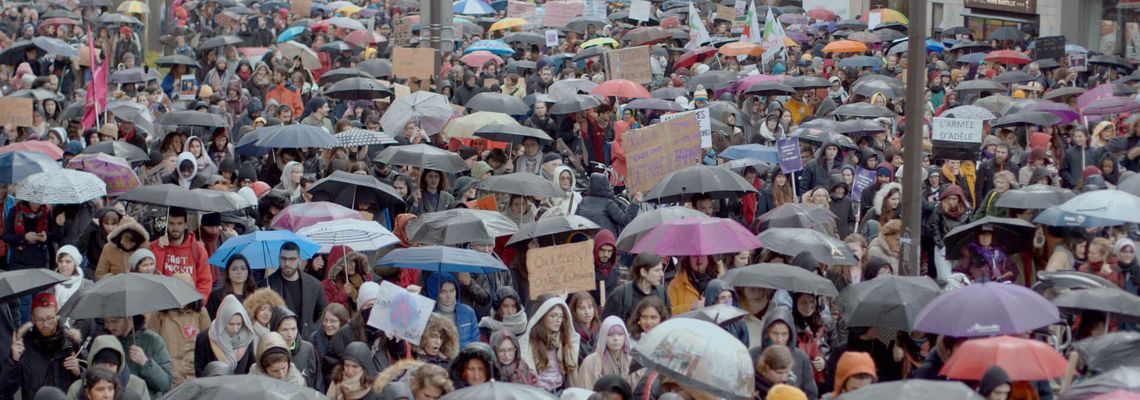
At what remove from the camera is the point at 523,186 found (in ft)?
46.1

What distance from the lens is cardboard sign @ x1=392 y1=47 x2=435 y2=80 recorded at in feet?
69.2

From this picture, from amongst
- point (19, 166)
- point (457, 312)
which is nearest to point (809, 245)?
point (457, 312)

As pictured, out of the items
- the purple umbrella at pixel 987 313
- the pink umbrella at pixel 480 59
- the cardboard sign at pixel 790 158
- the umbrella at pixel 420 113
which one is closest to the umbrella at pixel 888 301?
the purple umbrella at pixel 987 313

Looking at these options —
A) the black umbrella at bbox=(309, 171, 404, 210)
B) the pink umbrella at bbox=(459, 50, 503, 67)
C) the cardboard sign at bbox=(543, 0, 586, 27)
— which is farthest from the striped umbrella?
the cardboard sign at bbox=(543, 0, 586, 27)

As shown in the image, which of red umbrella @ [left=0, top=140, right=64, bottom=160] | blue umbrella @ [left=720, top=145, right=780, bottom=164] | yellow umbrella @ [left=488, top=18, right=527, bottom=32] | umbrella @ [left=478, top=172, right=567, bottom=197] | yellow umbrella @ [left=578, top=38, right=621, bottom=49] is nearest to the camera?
umbrella @ [left=478, top=172, right=567, bottom=197]

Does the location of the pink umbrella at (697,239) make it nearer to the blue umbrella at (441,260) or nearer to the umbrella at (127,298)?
the blue umbrella at (441,260)

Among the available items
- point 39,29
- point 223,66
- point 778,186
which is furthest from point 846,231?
point 39,29

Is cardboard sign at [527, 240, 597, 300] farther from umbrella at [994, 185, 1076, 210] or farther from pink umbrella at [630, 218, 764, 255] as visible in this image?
umbrella at [994, 185, 1076, 210]

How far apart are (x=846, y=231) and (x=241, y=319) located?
7.02 meters

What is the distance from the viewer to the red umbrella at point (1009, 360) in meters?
8.55

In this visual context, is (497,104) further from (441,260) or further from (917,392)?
(917,392)

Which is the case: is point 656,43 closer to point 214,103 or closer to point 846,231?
point 214,103

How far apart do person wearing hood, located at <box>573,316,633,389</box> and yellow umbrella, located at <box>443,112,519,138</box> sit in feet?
25.4

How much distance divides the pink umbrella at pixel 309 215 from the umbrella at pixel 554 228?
1157 millimetres
